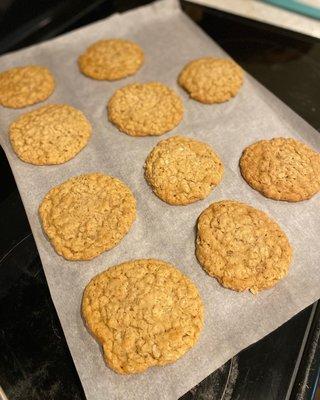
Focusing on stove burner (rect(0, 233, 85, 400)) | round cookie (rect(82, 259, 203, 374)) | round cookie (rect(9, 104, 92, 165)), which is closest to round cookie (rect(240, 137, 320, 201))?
round cookie (rect(82, 259, 203, 374))

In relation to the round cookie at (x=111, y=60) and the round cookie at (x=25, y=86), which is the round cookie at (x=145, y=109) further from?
the round cookie at (x=25, y=86)

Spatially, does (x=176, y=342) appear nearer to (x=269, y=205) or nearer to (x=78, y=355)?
(x=78, y=355)

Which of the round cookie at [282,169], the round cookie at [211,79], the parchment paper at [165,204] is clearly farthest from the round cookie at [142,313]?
the round cookie at [211,79]

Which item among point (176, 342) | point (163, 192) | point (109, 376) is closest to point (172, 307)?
point (176, 342)

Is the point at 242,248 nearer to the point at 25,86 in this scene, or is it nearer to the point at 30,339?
the point at 30,339

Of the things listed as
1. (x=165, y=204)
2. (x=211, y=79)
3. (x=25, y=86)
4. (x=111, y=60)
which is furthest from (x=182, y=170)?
(x=25, y=86)
